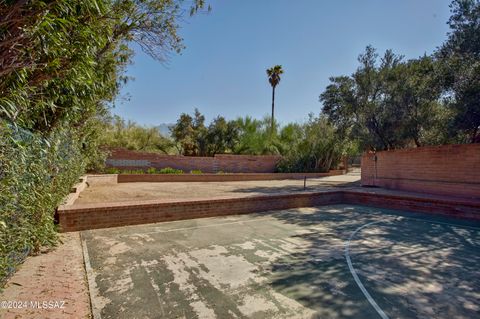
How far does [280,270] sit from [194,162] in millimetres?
17226

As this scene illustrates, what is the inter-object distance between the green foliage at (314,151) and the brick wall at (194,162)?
1.31 meters

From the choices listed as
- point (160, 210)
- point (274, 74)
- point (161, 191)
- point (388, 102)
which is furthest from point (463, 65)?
point (274, 74)

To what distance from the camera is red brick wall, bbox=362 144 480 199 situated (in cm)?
1020

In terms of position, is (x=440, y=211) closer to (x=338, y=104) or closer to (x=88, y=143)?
(x=338, y=104)

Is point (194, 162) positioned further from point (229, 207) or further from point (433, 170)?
point (433, 170)

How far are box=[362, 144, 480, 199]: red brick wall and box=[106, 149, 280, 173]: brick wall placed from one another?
388 inches

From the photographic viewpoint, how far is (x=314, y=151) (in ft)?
79.0

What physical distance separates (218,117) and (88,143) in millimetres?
14230

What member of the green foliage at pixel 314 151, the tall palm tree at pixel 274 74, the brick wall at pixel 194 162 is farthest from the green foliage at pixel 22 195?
the tall palm tree at pixel 274 74

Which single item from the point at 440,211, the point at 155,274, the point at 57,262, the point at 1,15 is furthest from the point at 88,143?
the point at 440,211

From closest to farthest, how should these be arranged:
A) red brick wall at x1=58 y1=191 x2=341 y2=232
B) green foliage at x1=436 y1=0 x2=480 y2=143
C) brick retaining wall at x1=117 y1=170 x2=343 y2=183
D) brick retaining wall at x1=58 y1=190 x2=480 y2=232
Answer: red brick wall at x1=58 y1=191 x2=341 y2=232
brick retaining wall at x1=58 y1=190 x2=480 y2=232
green foliage at x1=436 y1=0 x2=480 y2=143
brick retaining wall at x1=117 y1=170 x2=343 y2=183

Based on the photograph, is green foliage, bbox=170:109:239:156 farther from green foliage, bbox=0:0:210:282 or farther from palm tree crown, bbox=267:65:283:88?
green foliage, bbox=0:0:210:282

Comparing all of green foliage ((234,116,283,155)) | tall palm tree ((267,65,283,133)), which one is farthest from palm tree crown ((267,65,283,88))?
green foliage ((234,116,283,155))

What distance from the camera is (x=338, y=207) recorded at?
1063cm
